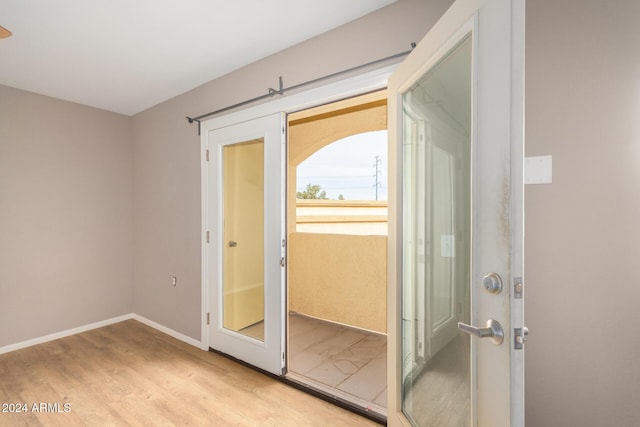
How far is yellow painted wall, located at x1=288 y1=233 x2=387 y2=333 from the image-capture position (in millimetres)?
3363

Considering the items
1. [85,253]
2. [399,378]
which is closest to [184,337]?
[85,253]

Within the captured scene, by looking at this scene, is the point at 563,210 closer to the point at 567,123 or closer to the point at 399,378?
the point at 567,123

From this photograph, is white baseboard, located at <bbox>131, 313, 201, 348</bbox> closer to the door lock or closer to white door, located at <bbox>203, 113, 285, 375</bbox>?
white door, located at <bbox>203, 113, 285, 375</bbox>

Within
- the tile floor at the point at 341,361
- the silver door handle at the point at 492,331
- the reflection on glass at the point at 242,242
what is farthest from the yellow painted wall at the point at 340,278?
the silver door handle at the point at 492,331

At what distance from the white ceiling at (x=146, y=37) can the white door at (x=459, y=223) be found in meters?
0.86

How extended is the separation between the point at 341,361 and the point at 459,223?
6.46 feet

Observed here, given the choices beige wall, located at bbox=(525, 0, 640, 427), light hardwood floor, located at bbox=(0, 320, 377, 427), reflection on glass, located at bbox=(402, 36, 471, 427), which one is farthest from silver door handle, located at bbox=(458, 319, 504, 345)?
light hardwood floor, located at bbox=(0, 320, 377, 427)

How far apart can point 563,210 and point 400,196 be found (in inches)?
27.7

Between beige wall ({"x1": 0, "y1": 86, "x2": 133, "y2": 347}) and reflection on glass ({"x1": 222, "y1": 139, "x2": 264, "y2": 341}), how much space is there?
188cm

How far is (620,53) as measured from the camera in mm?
1168

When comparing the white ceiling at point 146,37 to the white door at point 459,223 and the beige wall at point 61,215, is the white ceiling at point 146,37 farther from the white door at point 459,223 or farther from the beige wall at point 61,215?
the white door at point 459,223

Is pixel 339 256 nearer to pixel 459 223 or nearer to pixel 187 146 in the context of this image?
pixel 187 146

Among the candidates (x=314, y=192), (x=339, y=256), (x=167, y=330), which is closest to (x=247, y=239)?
(x=339, y=256)

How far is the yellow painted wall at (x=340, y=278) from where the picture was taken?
3.36 metres
